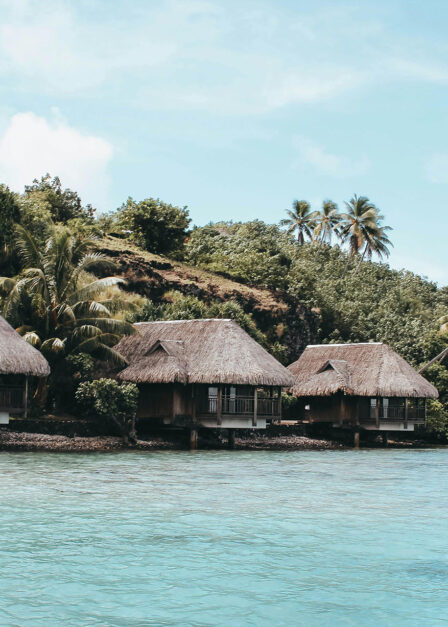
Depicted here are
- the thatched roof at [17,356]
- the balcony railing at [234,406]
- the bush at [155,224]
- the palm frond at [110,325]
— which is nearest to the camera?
the thatched roof at [17,356]

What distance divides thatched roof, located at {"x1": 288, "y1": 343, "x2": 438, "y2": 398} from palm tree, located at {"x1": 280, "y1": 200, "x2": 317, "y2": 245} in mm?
31488

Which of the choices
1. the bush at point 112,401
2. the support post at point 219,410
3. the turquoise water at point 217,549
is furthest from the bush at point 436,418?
the turquoise water at point 217,549

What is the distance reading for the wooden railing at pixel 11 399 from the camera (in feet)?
85.7

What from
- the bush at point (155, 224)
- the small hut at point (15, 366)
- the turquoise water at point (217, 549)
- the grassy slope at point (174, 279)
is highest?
the bush at point (155, 224)

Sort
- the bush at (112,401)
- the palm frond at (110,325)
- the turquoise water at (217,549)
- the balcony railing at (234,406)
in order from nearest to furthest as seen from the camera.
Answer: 1. the turquoise water at (217,549)
2. the bush at (112,401)
3. the palm frond at (110,325)
4. the balcony railing at (234,406)

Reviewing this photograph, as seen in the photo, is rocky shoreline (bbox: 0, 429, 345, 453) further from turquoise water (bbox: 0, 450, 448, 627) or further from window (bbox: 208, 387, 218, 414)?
turquoise water (bbox: 0, 450, 448, 627)

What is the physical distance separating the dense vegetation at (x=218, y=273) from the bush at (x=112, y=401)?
1.35 meters

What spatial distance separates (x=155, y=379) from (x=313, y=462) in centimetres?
666

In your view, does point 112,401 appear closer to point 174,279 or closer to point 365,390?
point 365,390

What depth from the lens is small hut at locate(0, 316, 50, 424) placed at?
83.2 ft

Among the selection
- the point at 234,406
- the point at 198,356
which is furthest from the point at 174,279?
the point at 234,406

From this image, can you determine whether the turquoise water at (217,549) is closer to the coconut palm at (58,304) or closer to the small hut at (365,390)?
the coconut palm at (58,304)

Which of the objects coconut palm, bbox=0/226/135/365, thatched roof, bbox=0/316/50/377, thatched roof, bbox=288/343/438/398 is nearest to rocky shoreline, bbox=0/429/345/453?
thatched roof, bbox=0/316/50/377

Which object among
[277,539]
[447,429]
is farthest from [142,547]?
[447,429]
